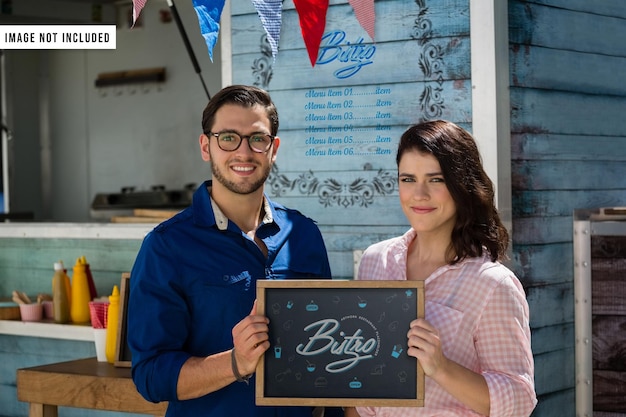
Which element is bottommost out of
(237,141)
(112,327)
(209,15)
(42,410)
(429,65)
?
(42,410)

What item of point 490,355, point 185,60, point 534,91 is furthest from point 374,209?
point 185,60

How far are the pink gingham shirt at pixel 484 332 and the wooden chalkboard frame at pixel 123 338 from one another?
6.24 feet

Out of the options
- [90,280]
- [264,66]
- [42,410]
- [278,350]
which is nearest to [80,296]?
[90,280]

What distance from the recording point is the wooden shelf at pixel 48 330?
4.88m

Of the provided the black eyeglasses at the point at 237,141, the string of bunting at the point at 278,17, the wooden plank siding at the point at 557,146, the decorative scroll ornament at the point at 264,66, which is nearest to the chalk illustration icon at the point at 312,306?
the black eyeglasses at the point at 237,141

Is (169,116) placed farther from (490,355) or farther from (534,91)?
(490,355)

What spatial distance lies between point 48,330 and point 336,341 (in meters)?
3.05

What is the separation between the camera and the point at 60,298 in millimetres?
5008

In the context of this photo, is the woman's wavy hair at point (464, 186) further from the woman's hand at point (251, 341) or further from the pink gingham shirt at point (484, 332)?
the woman's hand at point (251, 341)

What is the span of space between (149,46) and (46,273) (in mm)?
3636

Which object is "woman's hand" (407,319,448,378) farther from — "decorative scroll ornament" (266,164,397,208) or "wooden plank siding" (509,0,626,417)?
"decorative scroll ornament" (266,164,397,208)

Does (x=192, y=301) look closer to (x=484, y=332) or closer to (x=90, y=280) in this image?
(x=484, y=332)

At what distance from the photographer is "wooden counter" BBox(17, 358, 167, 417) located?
3740 mm

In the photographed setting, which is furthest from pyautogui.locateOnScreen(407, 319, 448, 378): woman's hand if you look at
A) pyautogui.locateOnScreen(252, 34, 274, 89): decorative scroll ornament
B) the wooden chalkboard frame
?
pyautogui.locateOnScreen(252, 34, 274, 89): decorative scroll ornament
